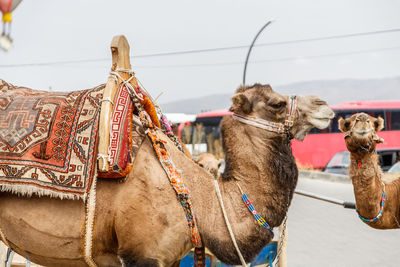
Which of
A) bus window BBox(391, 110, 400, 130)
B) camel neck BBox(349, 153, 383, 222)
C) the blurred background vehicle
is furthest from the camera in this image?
bus window BBox(391, 110, 400, 130)

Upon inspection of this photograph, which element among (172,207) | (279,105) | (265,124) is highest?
(279,105)

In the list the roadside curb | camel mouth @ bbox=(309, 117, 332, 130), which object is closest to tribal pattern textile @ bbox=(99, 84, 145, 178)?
camel mouth @ bbox=(309, 117, 332, 130)

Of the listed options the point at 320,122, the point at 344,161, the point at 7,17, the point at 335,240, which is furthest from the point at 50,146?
the point at 344,161

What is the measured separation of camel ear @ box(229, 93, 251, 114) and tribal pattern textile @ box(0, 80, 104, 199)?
0.88 meters

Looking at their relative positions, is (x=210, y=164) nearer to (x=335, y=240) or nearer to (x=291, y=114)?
(x=291, y=114)

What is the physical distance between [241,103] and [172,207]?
805mm

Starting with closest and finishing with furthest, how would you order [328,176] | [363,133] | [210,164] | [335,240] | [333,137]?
1. [363,133]
2. [210,164]
3. [335,240]
4. [328,176]
5. [333,137]

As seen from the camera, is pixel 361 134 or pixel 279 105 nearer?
pixel 279 105

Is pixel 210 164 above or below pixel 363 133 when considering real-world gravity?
below

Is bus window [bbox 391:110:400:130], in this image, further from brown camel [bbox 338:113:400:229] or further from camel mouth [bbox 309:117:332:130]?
camel mouth [bbox 309:117:332:130]

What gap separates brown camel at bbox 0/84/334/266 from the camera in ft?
7.48

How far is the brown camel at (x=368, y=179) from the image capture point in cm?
330

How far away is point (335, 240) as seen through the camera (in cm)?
677

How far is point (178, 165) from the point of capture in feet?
8.34
